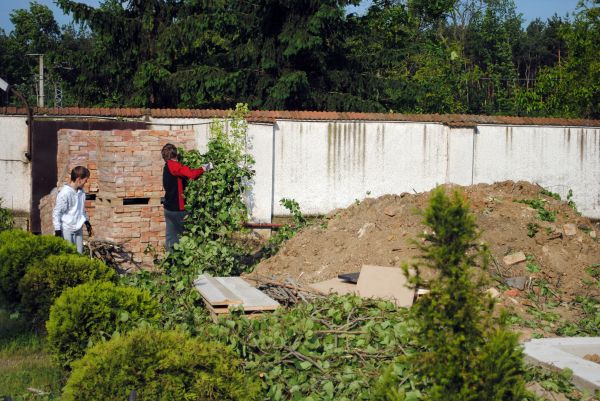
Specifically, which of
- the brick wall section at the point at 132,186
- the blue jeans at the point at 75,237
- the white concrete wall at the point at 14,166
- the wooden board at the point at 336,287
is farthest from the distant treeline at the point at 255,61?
the wooden board at the point at 336,287

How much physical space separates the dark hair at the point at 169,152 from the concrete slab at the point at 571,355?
5584mm

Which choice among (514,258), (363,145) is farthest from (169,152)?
(363,145)

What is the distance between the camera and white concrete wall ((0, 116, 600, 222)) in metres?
14.9

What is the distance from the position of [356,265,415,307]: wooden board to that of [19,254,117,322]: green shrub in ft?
8.59

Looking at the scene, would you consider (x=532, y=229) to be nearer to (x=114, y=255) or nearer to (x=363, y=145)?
(x=114, y=255)

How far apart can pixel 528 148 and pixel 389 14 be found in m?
13.7

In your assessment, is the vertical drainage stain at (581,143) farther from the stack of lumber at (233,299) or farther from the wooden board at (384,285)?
the stack of lumber at (233,299)

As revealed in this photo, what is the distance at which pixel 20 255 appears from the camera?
9.07 m

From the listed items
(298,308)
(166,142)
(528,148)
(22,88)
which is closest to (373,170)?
(528,148)

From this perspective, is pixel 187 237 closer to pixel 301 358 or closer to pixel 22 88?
pixel 301 358

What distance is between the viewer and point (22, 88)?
5884 cm

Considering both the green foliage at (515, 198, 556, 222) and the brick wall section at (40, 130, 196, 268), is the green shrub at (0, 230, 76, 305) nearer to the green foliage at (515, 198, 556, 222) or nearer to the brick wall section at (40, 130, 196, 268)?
the brick wall section at (40, 130, 196, 268)

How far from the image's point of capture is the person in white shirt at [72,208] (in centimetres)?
959

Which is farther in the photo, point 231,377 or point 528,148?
A: point 528,148
